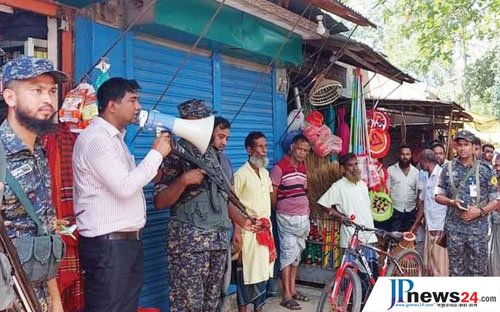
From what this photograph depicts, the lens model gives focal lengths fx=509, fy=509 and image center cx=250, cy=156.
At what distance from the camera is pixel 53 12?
3207 mm

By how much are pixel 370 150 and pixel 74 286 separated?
4.73 m

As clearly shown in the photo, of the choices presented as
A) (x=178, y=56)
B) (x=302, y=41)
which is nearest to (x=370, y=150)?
(x=302, y=41)

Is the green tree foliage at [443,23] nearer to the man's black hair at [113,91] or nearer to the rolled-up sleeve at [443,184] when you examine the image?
the rolled-up sleeve at [443,184]

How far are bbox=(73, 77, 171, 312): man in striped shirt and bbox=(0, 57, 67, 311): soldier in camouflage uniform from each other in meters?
0.44

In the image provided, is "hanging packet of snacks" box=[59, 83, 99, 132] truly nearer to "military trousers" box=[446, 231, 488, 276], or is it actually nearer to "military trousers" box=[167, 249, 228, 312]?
"military trousers" box=[167, 249, 228, 312]

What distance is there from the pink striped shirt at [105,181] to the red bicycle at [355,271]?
2.15 m

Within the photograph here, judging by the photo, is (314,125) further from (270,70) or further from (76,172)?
(76,172)

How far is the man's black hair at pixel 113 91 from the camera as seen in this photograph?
112 inches

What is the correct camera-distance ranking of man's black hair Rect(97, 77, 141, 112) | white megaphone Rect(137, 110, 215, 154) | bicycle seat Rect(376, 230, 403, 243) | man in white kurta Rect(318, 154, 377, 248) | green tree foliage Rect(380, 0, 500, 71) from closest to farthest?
man's black hair Rect(97, 77, 141, 112) < white megaphone Rect(137, 110, 215, 154) < bicycle seat Rect(376, 230, 403, 243) < man in white kurta Rect(318, 154, 377, 248) < green tree foliage Rect(380, 0, 500, 71)

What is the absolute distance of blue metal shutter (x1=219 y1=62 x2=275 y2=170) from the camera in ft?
17.0

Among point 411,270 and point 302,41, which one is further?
point 302,41

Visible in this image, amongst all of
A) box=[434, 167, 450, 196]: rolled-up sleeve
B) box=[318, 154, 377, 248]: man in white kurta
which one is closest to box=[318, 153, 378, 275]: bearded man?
box=[318, 154, 377, 248]: man in white kurta

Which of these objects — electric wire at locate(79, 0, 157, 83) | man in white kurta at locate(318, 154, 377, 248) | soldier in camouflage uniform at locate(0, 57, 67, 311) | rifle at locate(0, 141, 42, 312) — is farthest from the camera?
man in white kurta at locate(318, 154, 377, 248)

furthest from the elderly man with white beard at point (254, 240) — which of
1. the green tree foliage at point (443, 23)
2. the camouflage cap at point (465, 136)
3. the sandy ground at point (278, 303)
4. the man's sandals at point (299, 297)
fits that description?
the green tree foliage at point (443, 23)
